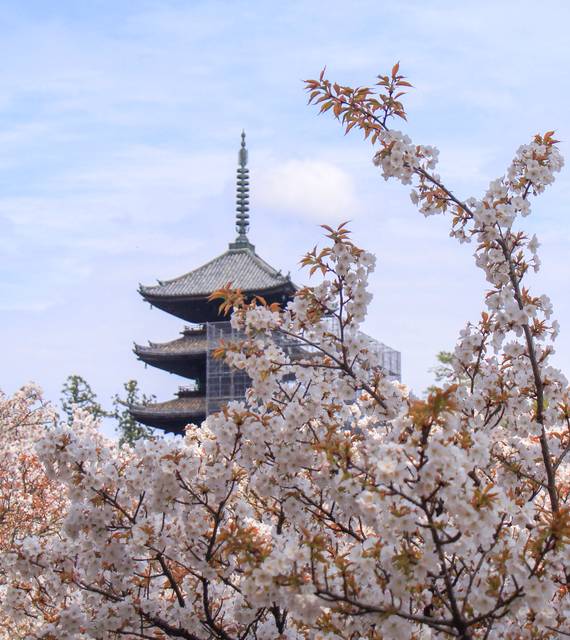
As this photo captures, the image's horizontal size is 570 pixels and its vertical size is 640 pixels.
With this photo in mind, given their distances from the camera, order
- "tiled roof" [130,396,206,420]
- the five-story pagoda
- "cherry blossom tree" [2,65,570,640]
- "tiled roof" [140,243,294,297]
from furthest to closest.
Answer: "tiled roof" [140,243,294,297] → "tiled roof" [130,396,206,420] → the five-story pagoda → "cherry blossom tree" [2,65,570,640]

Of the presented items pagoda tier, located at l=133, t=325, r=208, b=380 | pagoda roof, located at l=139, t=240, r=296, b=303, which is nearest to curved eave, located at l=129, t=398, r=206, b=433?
pagoda tier, located at l=133, t=325, r=208, b=380

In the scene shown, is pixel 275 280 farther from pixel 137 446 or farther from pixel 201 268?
pixel 137 446

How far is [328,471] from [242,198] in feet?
106

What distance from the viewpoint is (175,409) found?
33.4 metres

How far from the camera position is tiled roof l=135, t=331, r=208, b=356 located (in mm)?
32844

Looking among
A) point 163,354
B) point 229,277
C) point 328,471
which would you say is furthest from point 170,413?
point 328,471

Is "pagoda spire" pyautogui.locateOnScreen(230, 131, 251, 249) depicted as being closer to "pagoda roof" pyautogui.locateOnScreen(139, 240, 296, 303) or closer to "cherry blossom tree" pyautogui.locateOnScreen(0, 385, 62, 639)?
"pagoda roof" pyautogui.locateOnScreen(139, 240, 296, 303)

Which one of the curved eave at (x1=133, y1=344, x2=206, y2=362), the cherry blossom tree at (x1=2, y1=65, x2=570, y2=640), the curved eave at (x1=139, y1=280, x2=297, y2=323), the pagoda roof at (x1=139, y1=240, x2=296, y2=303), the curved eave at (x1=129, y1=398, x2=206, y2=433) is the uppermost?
the pagoda roof at (x1=139, y1=240, x2=296, y2=303)

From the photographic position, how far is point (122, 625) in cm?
569

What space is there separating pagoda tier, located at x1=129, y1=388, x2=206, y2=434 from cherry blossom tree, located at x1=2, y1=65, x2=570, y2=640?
26.8 m

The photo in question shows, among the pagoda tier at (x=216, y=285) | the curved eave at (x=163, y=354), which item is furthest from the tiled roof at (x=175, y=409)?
the pagoda tier at (x=216, y=285)

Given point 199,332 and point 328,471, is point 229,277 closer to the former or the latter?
point 199,332

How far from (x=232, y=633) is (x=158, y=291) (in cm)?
2803

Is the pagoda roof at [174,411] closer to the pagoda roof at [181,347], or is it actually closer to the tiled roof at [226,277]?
the pagoda roof at [181,347]
